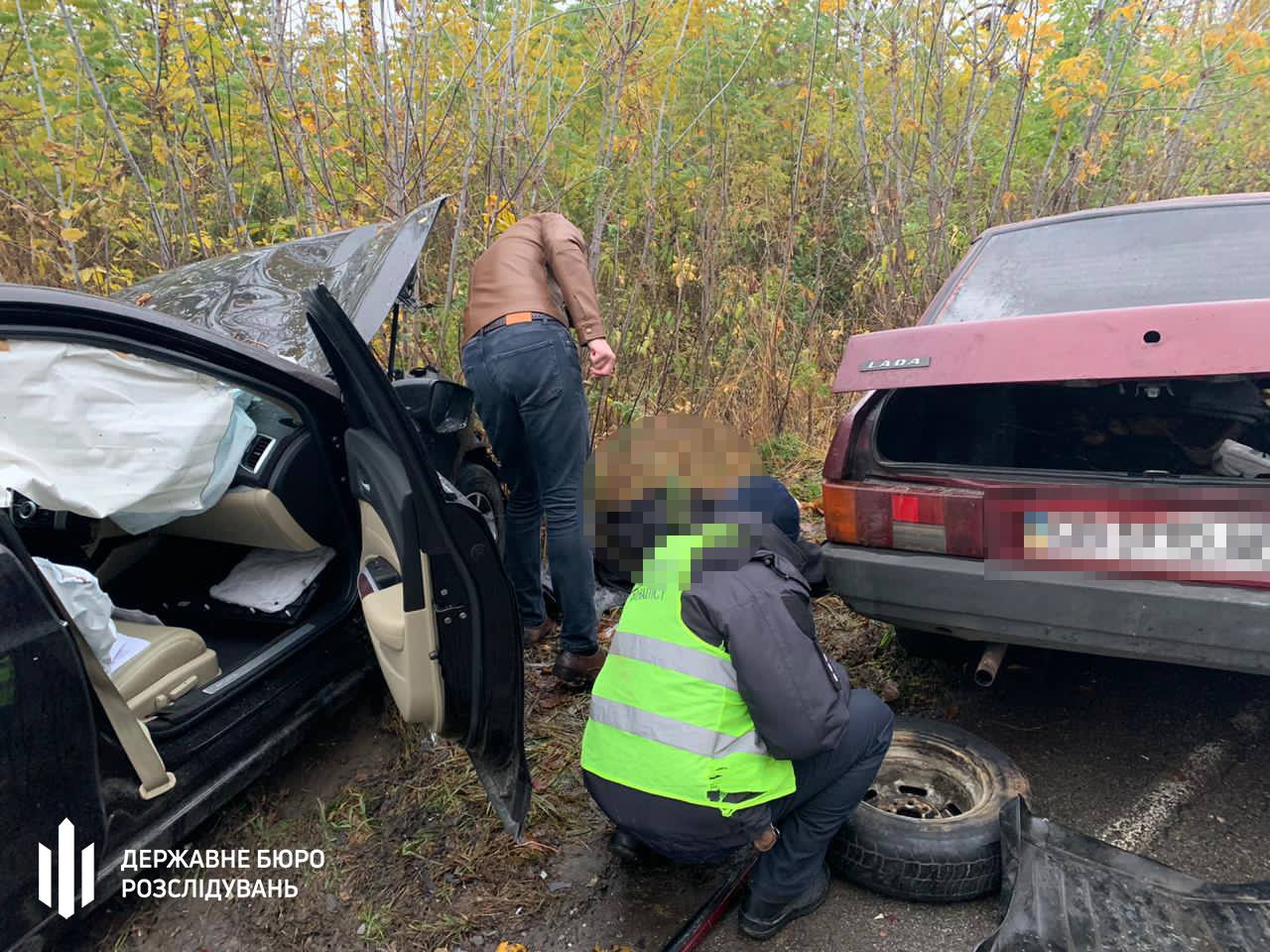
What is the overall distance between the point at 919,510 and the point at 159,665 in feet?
7.04

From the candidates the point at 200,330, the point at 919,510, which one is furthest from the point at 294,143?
the point at 919,510

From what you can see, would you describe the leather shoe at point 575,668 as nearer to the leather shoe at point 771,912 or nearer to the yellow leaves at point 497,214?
the leather shoe at point 771,912

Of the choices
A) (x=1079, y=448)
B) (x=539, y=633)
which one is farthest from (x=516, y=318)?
(x=1079, y=448)

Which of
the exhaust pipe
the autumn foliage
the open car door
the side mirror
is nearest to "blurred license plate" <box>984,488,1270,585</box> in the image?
the exhaust pipe

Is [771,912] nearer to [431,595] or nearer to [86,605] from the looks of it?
[431,595]

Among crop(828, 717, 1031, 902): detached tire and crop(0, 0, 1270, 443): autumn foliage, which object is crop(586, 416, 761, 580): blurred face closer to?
crop(828, 717, 1031, 902): detached tire

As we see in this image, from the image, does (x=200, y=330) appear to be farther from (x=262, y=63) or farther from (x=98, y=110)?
(x=98, y=110)

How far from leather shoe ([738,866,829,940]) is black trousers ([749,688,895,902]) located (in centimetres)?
3

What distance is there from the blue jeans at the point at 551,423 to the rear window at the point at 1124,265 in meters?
1.35

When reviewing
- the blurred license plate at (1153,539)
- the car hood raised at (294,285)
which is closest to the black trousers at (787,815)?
the blurred license plate at (1153,539)

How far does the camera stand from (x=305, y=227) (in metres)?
4.46

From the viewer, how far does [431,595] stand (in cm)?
199

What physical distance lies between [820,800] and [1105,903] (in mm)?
681

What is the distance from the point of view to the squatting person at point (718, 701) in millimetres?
1729
